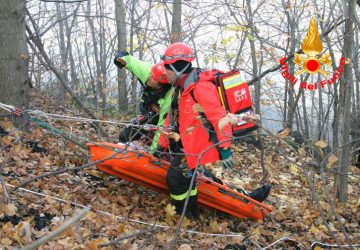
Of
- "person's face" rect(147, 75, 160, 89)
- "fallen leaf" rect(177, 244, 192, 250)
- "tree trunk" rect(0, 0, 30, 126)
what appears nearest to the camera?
"fallen leaf" rect(177, 244, 192, 250)

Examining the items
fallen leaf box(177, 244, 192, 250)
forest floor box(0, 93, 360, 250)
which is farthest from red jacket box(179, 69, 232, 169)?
fallen leaf box(177, 244, 192, 250)

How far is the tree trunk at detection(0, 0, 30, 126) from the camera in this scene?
5.59m

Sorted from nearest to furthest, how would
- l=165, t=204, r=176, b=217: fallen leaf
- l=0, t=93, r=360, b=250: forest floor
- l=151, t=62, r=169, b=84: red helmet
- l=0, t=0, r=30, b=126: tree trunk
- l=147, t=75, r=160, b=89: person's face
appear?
Answer: l=0, t=93, r=360, b=250: forest floor < l=165, t=204, r=176, b=217: fallen leaf < l=151, t=62, r=169, b=84: red helmet < l=147, t=75, r=160, b=89: person's face < l=0, t=0, r=30, b=126: tree trunk

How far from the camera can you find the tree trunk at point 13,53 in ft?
18.3

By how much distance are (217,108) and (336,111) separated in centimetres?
272

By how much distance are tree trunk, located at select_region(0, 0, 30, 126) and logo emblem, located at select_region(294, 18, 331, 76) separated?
3.47m

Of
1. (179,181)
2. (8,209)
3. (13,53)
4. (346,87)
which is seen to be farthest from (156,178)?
(346,87)

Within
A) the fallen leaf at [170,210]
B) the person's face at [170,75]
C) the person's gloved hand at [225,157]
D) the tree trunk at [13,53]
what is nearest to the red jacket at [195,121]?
the person's gloved hand at [225,157]

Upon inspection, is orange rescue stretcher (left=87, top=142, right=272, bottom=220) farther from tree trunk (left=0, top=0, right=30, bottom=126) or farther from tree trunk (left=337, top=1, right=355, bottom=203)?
tree trunk (left=0, top=0, right=30, bottom=126)

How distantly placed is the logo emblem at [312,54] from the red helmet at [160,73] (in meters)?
1.55

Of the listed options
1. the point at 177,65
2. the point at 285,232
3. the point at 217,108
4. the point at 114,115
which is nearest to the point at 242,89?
the point at 217,108

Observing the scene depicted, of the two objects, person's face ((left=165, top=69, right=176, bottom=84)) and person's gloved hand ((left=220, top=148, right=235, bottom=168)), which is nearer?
person's gloved hand ((left=220, top=148, right=235, bottom=168))

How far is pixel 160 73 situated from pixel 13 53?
1.99 metres

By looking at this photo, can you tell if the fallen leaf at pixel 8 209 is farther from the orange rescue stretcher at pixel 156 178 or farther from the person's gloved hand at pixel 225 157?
the person's gloved hand at pixel 225 157
